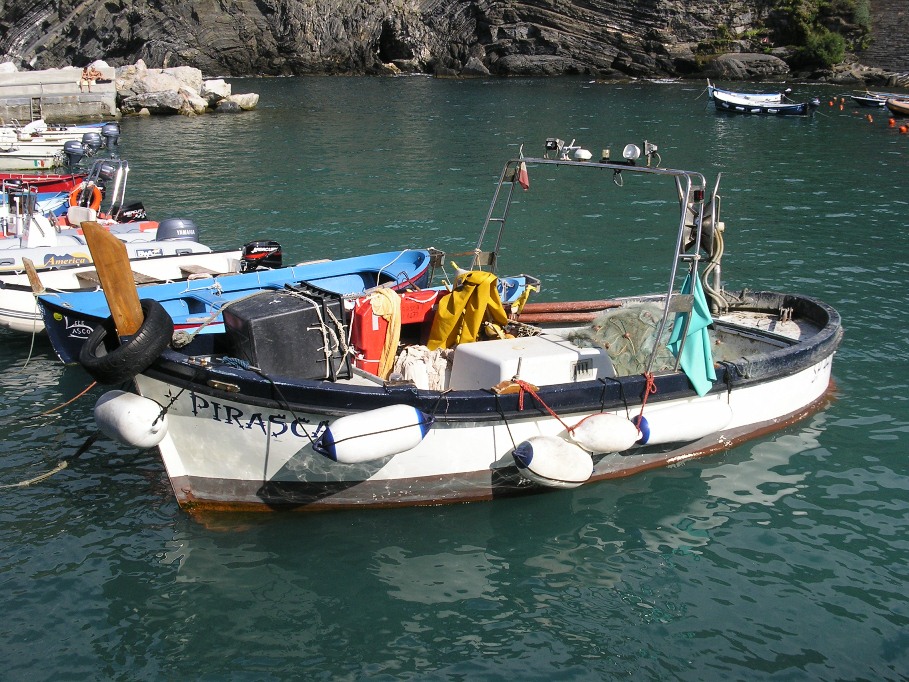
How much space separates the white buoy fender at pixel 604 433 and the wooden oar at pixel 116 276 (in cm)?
439

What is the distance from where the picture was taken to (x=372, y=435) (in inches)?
323

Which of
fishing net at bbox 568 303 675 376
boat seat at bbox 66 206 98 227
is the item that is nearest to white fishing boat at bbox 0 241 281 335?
boat seat at bbox 66 206 98 227

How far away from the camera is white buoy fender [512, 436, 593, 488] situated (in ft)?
28.6

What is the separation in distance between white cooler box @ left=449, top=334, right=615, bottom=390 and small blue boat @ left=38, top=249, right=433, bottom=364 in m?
2.54

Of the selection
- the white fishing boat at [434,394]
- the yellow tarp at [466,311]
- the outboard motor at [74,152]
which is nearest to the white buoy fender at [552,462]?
the white fishing boat at [434,394]

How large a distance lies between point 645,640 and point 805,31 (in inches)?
2826

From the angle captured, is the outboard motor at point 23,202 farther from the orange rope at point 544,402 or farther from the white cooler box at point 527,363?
the orange rope at point 544,402

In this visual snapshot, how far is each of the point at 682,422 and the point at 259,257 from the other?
9.17 meters

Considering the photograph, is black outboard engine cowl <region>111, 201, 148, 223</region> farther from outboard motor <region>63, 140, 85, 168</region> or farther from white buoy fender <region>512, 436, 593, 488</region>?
white buoy fender <region>512, 436, 593, 488</region>

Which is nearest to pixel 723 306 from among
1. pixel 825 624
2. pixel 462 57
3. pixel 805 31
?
pixel 825 624

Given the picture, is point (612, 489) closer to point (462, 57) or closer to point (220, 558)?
point (220, 558)

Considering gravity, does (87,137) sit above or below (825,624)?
above

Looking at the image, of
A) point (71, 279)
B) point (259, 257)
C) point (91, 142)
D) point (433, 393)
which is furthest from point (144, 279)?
point (91, 142)

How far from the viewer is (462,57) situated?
79.8m
